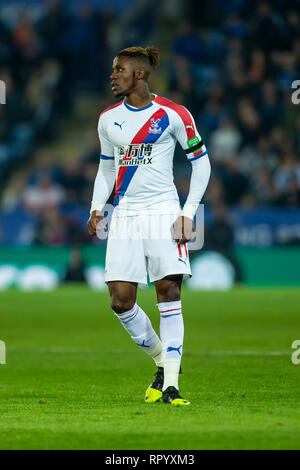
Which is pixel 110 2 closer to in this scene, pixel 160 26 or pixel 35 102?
pixel 160 26

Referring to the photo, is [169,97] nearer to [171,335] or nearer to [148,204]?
[148,204]

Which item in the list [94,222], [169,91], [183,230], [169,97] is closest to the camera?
[183,230]

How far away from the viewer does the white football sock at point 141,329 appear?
6.39m

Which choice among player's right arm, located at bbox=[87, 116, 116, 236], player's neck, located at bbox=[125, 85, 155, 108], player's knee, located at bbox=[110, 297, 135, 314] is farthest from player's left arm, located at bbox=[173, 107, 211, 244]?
player's knee, located at bbox=[110, 297, 135, 314]

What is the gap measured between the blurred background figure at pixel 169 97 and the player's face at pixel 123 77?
11.8m

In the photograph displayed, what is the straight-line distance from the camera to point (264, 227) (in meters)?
18.4

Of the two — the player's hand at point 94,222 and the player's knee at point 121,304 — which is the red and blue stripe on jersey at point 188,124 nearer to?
the player's hand at point 94,222

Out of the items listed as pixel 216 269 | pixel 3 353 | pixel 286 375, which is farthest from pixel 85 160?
pixel 286 375

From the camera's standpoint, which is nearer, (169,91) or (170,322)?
(170,322)

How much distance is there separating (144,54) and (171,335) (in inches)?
74.3

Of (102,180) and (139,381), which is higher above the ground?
(102,180)

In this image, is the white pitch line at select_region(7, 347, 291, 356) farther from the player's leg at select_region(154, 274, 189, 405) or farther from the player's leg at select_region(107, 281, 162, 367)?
the player's leg at select_region(154, 274, 189, 405)

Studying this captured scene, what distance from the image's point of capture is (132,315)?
638 cm

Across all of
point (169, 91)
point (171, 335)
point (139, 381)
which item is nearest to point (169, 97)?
point (169, 91)
